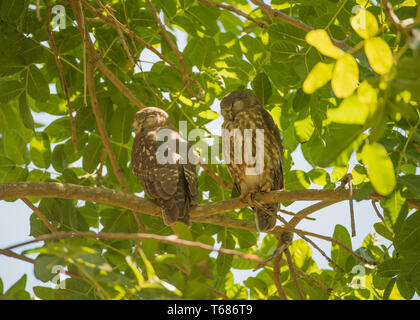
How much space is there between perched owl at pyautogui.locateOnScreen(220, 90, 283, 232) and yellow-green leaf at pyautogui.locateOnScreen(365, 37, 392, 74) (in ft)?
8.69

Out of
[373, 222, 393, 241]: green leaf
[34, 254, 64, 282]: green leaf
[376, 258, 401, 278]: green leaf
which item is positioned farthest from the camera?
[373, 222, 393, 241]: green leaf

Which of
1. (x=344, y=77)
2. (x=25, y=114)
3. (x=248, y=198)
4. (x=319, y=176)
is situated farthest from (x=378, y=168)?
(x=25, y=114)

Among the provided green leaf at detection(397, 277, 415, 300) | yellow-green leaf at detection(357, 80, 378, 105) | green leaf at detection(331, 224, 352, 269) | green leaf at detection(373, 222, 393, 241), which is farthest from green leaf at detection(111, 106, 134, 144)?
yellow-green leaf at detection(357, 80, 378, 105)

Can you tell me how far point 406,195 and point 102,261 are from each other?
5.85 feet

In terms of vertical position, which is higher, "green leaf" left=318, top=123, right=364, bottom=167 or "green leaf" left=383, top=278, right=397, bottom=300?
"green leaf" left=318, top=123, right=364, bottom=167

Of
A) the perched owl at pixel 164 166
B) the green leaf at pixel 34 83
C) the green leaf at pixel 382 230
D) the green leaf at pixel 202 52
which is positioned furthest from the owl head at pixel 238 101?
the green leaf at pixel 34 83

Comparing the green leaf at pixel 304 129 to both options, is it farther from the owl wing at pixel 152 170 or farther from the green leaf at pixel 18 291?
the green leaf at pixel 18 291

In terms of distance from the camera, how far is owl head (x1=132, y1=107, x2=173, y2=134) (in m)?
4.25

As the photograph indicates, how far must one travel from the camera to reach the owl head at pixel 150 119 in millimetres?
4250

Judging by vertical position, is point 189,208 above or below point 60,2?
below

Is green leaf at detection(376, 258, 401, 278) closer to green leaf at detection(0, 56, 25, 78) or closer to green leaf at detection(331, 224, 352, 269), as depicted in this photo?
green leaf at detection(331, 224, 352, 269)
